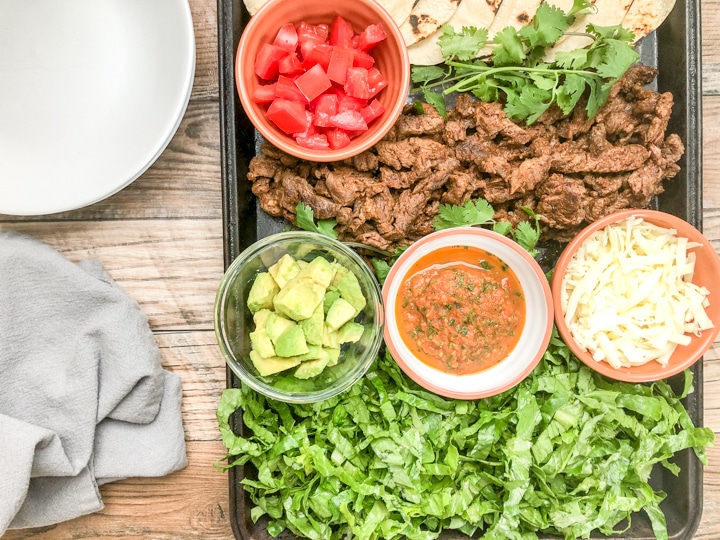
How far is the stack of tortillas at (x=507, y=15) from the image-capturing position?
2.39 meters

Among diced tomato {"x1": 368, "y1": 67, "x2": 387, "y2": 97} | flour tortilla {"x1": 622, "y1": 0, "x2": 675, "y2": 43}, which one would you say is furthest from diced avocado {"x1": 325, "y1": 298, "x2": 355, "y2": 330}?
flour tortilla {"x1": 622, "y1": 0, "x2": 675, "y2": 43}

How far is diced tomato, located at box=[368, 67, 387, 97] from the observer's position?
7.66 ft

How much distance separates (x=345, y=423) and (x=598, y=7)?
1.96 meters

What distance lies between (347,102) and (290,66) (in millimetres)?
252

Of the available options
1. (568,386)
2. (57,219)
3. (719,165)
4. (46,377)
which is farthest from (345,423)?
(719,165)

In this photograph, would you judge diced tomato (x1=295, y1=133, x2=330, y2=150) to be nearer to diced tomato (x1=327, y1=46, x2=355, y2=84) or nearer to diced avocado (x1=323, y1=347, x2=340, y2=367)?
diced tomato (x1=327, y1=46, x2=355, y2=84)

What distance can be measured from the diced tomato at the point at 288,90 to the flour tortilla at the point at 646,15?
Result: 1333mm

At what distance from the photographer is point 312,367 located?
2.21 m

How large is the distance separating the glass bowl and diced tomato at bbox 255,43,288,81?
2.04 feet

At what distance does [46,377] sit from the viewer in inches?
96.6

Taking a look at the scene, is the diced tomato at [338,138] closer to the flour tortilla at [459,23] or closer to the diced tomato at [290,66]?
the diced tomato at [290,66]

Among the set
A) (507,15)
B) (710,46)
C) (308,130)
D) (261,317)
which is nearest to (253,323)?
(261,317)

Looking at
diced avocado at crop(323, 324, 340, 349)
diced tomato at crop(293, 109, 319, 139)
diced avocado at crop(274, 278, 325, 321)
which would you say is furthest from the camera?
diced tomato at crop(293, 109, 319, 139)

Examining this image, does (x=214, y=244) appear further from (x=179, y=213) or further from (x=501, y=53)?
(x=501, y=53)
